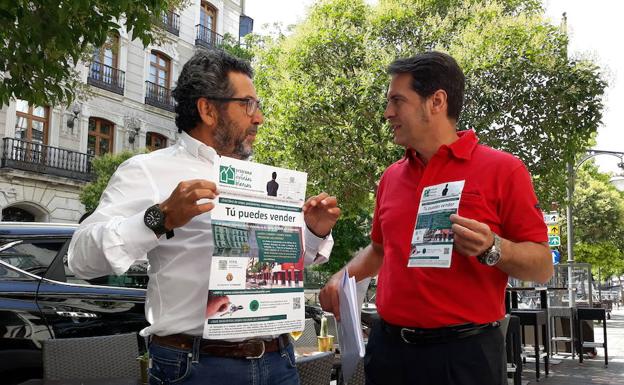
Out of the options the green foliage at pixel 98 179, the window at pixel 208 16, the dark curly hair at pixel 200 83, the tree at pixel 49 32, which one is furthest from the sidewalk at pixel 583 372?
the window at pixel 208 16

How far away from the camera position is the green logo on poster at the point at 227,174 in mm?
1991

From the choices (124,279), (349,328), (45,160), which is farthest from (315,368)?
(45,160)

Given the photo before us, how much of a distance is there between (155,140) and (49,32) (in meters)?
24.2

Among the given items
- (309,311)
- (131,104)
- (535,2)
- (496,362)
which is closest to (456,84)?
(496,362)

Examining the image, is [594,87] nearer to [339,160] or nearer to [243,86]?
[339,160]

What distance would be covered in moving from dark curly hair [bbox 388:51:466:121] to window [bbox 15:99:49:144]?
77.4 ft

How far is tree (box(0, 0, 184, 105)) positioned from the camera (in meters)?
5.73

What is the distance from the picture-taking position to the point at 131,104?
28062mm

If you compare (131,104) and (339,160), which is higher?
(131,104)

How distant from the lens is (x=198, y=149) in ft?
7.72

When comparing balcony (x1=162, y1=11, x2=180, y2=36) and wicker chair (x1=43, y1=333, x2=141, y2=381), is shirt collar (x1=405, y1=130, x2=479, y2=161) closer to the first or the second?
wicker chair (x1=43, y1=333, x2=141, y2=381)

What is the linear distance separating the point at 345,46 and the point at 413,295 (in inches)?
526

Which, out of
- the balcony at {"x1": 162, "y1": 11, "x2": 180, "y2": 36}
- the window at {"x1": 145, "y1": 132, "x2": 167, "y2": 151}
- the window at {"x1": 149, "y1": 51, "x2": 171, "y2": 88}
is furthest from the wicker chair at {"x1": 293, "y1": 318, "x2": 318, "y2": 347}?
the balcony at {"x1": 162, "y1": 11, "x2": 180, "y2": 36}

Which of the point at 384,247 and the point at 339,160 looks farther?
the point at 339,160
